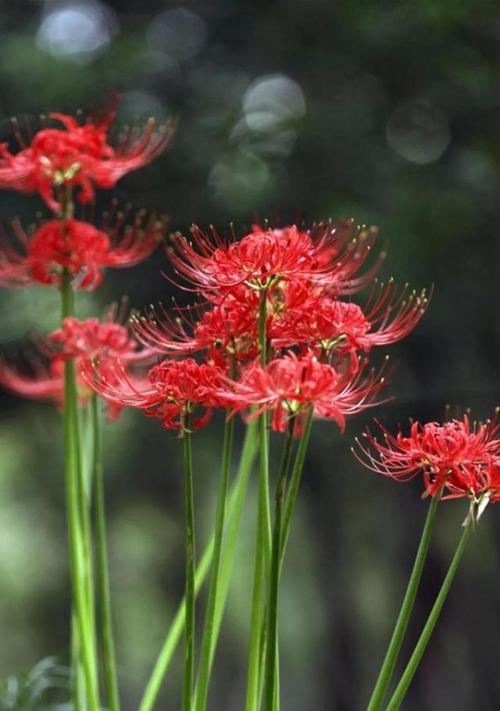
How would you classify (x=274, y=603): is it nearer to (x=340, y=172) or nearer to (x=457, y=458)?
(x=457, y=458)

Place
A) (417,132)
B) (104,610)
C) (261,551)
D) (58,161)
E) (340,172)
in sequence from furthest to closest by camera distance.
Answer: (417,132) < (340,172) < (58,161) < (104,610) < (261,551)

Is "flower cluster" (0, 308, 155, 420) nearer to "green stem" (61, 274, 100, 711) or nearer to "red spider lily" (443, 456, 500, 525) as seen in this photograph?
"green stem" (61, 274, 100, 711)

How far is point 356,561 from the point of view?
15.1 ft

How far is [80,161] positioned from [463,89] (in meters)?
2.84

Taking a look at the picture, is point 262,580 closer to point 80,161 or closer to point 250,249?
→ point 250,249

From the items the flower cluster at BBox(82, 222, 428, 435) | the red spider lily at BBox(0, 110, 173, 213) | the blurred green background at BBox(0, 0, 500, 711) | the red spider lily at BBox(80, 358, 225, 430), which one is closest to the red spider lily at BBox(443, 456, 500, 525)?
the flower cluster at BBox(82, 222, 428, 435)

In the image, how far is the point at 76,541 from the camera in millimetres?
1192

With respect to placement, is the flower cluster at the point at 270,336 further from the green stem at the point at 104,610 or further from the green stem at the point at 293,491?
the green stem at the point at 104,610

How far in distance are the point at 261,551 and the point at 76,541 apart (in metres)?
0.26

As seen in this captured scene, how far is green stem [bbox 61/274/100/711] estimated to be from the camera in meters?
1.16

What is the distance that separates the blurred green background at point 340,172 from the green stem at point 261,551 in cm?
273

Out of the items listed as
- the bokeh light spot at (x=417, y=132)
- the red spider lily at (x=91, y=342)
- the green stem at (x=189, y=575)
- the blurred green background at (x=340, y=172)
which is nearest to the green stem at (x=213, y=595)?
the green stem at (x=189, y=575)

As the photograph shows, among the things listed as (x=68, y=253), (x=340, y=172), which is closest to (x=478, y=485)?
(x=68, y=253)

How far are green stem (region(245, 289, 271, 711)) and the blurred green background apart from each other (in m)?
2.73
